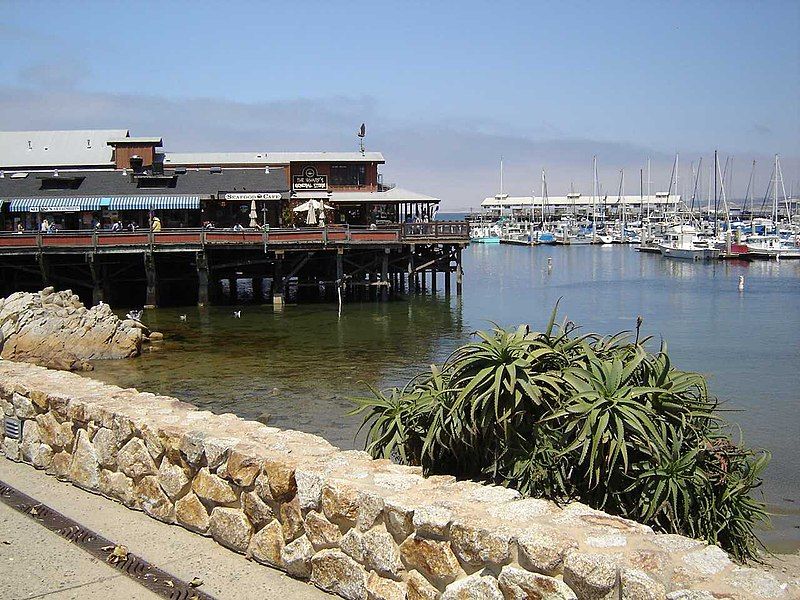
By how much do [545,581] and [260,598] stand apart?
6.60ft

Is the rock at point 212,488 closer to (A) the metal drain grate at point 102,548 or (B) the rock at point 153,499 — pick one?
(B) the rock at point 153,499

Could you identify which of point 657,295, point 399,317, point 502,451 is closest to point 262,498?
point 502,451

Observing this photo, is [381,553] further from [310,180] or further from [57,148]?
[57,148]

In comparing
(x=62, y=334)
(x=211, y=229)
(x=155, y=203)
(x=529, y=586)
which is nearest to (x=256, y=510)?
(x=529, y=586)

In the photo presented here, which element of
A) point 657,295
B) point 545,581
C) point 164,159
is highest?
point 164,159

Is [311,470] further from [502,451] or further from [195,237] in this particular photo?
[195,237]

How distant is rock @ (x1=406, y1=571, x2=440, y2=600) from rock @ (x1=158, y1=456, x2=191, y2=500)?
226 centimetres

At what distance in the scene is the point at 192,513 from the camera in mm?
6289

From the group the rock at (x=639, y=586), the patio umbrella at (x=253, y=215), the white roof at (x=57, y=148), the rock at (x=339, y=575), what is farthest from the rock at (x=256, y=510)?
the white roof at (x=57, y=148)

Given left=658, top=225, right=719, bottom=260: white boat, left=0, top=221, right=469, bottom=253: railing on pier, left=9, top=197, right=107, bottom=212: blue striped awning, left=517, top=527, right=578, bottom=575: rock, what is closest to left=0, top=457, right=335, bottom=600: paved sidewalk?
left=517, top=527, right=578, bottom=575: rock

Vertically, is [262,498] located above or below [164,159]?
below

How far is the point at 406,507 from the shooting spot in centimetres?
488

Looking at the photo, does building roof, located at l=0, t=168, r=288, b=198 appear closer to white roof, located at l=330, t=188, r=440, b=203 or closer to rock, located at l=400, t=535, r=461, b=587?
white roof, located at l=330, t=188, r=440, b=203

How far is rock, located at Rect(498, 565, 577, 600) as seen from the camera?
164 inches
